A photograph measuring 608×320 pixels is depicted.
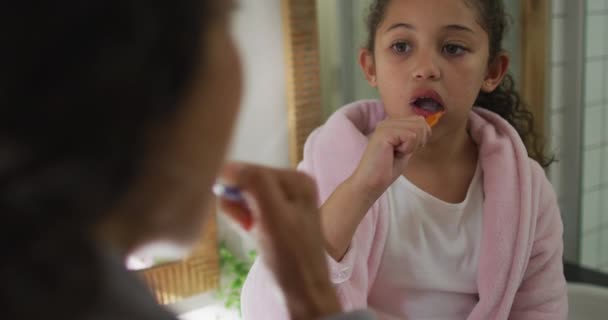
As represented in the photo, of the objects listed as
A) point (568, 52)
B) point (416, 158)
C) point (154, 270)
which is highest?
point (568, 52)

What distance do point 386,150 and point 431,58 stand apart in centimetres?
17

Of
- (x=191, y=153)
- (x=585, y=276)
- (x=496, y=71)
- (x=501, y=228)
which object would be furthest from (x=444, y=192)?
(x=585, y=276)

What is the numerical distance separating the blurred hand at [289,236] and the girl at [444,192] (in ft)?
1.37

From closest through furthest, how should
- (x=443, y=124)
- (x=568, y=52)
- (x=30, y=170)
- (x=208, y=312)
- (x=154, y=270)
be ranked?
(x=30, y=170), (x=443, y=124), (x=154, y=270), (x=208, y=312), (x=568, y=52)

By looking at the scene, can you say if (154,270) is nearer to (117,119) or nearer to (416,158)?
(416,158)

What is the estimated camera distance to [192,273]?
1102mm

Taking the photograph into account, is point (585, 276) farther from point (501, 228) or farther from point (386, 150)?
point (386, 150)

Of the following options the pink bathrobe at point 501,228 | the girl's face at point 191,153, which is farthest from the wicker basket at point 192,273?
the girl's face at point 191,153

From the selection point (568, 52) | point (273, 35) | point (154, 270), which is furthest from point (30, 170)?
point (568, 52)

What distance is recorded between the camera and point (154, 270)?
104 centimetres

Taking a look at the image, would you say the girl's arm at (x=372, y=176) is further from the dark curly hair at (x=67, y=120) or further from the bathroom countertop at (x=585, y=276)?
the bathroom countertop at (x=585, y=276)

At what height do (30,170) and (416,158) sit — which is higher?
(30,170)

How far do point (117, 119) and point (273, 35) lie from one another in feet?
3.16

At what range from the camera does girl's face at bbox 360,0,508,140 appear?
2.61 ft
